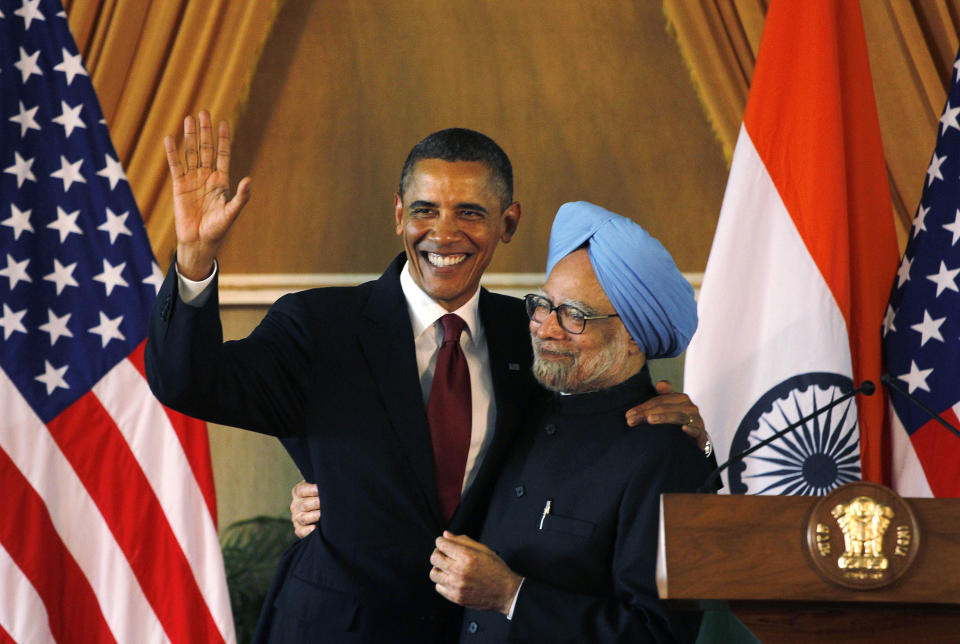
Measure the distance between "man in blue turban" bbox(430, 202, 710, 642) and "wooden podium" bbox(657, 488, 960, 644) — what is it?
339 mm

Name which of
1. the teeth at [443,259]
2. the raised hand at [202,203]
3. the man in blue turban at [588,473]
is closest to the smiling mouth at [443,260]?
the teeth at [443,259]

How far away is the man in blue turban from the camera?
1856mm

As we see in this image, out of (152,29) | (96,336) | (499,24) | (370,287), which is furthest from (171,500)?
(499,24)

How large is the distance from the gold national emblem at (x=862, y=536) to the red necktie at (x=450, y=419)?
930mm

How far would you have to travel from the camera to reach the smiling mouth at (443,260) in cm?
250

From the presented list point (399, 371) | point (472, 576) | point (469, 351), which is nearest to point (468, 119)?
point (469, 351)

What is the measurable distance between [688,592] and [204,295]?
3.48ft

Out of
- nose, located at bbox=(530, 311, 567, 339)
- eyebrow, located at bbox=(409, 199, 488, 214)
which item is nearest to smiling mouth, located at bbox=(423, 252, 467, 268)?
eyebrow, located at bbox=(409, 199, 488, 214)

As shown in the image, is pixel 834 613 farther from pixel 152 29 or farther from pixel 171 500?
pixel 152 29

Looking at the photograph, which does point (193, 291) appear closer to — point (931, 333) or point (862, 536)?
point (862, 536)

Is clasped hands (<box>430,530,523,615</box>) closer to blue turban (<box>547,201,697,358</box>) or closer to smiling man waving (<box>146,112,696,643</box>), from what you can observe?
smiling man waving (<box>146,112,696,643</box>)

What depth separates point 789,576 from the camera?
59.3 inches

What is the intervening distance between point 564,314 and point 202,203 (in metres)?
0.74

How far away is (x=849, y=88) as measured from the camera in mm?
3260
